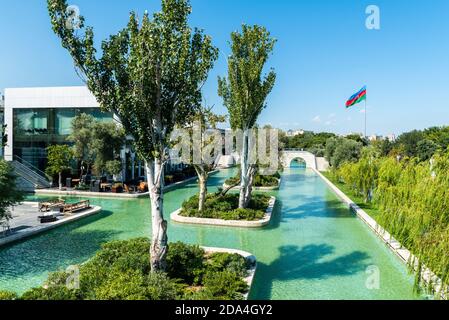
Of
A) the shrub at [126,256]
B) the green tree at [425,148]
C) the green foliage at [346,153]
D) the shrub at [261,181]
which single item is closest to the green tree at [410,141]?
the green tree at [425,148]

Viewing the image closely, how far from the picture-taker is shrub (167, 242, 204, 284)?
1041 centimetres

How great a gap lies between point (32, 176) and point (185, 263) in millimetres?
24972

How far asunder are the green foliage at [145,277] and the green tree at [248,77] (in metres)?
8.99

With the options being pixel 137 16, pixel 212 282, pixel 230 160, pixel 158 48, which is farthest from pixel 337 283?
pixel 230 160

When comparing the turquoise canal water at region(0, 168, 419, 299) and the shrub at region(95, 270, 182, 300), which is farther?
the turquoise canal water at region(0, 168, 419, 299)

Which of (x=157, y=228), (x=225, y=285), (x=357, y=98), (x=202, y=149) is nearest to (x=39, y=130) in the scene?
(x=202, y=149)

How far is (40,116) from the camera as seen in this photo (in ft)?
109

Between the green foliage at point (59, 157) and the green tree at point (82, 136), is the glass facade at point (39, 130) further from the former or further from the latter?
the green tree at point (82, 136)

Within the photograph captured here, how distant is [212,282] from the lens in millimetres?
9578

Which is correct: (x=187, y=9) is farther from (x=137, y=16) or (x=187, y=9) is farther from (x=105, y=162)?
(x=105, y=162)

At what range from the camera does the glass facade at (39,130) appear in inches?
1280

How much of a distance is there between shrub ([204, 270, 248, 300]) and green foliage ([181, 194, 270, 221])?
322 inches

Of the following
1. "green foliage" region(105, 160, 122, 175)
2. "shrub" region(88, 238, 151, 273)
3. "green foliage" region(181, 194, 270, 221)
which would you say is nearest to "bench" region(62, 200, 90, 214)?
"green foliage" region(181, 194, 270, 221)

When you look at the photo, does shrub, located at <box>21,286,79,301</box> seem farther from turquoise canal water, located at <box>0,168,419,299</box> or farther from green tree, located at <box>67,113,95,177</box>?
green tree, located at <box>67,113,95,177</box>
